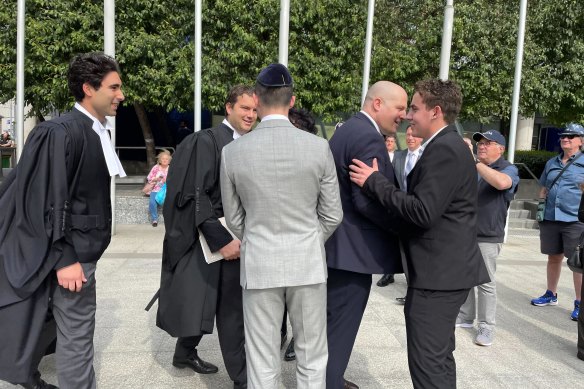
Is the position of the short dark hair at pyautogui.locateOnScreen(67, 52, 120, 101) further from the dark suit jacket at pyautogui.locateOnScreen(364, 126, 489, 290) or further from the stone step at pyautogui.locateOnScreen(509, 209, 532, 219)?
the stone step at pyautogui.locateOnScreen(509, 209, 532, 219)

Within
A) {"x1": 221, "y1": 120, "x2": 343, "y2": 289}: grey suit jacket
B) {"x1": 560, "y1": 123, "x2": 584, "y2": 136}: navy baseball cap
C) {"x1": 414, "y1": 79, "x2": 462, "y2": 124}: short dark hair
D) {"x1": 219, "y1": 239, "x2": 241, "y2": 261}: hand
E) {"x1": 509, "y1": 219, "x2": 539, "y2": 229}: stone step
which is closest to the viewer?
{"x1": 221, "y1": 120, "x2": 343, "y2": 289}: grey suit jacket

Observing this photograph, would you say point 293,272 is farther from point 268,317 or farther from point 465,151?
point 465,151

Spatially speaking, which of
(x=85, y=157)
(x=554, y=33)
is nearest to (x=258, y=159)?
(x=85, y=157)

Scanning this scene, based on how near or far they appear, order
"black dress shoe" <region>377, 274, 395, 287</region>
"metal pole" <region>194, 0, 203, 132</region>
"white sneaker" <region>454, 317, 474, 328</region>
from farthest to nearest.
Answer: "metal pole" <region>194, 0, 203, 132</region>
"black dress shoe" <region>377, 274, 395, 287</region>
"white sneaker" <region>454, 317, 474, 328</region>

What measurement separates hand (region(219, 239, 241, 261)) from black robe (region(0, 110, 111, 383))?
63 centimetres

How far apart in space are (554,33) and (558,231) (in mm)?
10602

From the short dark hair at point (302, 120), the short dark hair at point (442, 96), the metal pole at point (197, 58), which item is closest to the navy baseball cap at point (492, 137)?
the short dark hair at point (302, 120)

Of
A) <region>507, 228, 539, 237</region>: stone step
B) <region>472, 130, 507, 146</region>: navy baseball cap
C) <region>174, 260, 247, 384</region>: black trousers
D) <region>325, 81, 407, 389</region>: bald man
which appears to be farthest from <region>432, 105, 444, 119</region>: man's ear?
<region>507, 228, 539, 237</region>: stone step

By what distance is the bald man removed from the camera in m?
2.47

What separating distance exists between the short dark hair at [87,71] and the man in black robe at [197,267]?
0.67 metres

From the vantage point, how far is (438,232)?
2.41 metres

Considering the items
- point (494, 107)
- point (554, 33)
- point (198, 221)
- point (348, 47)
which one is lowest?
point (198, 221)

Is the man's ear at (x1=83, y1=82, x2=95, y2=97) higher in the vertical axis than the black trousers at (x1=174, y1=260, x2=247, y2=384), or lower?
higher

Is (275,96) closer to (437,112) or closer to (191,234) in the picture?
(437,112)
